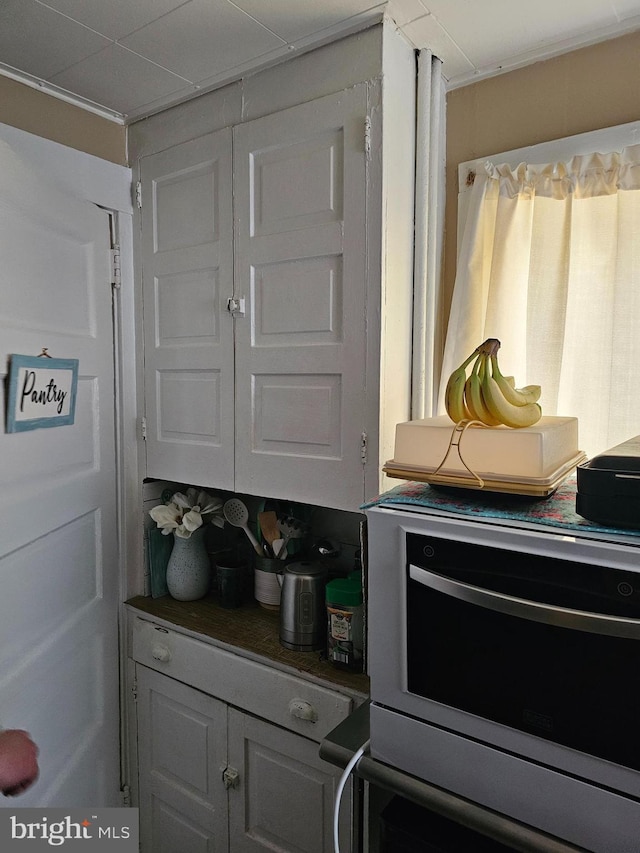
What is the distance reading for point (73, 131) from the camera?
5.48ft

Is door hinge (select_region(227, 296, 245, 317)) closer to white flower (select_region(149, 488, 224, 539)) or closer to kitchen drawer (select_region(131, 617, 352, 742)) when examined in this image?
white flower (select_region(149, 488, 224, 539))

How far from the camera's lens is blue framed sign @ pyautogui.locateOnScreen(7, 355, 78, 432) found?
1394mm

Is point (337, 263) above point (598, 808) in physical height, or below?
above

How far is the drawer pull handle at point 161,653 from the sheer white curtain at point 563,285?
44.5 inches

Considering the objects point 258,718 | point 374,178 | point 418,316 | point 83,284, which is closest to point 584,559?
point 418,316

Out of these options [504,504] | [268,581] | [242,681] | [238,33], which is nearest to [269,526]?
[268,581]

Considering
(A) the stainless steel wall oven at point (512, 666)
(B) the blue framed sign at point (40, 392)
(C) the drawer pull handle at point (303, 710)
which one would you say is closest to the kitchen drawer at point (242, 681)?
(C) the drawer pull handle at point (303, 710)

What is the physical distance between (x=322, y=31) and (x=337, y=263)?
→ 51cm

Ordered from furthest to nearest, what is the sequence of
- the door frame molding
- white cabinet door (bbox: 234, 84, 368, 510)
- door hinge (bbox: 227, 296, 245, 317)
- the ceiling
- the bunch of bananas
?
the door frame molding → door hinge (bbox: 227, 296, 245, 317) → white cabinet door (bbox: 234, 84, 368, 510) → the ceiling → the bunch of bananas

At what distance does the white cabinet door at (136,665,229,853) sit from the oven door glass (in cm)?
88

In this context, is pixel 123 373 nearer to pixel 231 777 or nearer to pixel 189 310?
pixel 189 310

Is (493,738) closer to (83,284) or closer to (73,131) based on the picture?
(83,284)

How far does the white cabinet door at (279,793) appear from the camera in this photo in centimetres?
143

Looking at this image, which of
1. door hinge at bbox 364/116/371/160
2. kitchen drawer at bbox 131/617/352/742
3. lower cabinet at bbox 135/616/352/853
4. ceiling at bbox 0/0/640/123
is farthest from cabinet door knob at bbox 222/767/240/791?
ceiling at bbox 0/0/640/123
